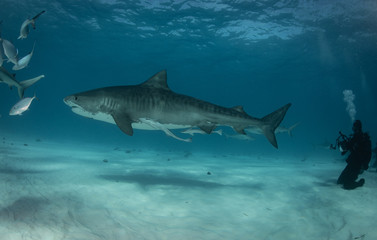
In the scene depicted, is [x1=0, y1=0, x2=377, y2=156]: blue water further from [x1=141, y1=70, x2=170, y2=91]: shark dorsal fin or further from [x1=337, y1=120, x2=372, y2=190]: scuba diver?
[x1=141, y1=70, x2=170, y2=91]: shark dorsal fin

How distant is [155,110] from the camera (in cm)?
613

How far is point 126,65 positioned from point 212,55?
22441mm

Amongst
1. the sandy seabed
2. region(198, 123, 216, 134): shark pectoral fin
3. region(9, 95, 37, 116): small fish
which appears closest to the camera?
the sandy seabed

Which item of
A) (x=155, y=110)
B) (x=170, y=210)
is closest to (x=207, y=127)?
(x=155, y=110)

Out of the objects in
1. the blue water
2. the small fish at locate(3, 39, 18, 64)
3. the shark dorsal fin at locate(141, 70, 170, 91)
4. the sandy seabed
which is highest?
the blue water

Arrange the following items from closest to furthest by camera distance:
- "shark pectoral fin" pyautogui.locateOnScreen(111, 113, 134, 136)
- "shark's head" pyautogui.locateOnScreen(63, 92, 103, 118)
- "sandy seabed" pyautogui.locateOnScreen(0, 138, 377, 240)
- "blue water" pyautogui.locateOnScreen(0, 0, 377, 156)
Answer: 1. "sandy seabed" pyautogui.locateOnScreen(0, 138, 377, 240)
2. "shark pectoral fin" pyautogui.locateOnScreen(111, 113, 134, 136)
3. "shark's head" pyautogui.locateOnScreen(63, 92, 103, 118)
4. "blue water" pyautogui.locateOnScreen(0, 0, 377, 156)

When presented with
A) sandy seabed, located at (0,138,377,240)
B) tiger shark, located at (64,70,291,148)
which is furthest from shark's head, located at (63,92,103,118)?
sandy seabed, located at (0,138,377,240)

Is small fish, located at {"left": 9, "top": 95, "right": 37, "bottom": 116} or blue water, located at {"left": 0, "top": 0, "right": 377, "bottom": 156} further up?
blue water, located at {"left": 0, "top": 0, "right": 377, "bottom": 156}

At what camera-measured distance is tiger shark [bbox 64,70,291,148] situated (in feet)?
18.8

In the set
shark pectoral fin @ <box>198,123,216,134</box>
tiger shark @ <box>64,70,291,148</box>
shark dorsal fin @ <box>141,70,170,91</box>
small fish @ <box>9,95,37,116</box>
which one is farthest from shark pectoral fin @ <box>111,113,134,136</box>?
small fish @ <box>9,95,37,116</box>

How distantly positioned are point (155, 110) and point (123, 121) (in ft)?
3.15

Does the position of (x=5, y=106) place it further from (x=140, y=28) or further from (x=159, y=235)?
(x=159, y=235)

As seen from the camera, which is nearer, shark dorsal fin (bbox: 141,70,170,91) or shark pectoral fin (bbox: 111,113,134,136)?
shark pectoral fin (bbox: 111,113,134,136)

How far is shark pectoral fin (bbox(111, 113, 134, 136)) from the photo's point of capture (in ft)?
17.5
